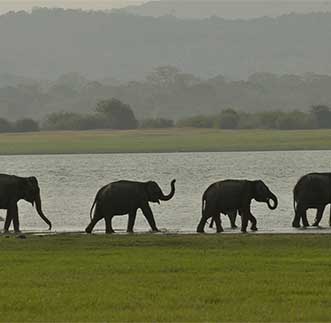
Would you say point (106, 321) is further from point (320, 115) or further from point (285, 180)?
point (320, 115)

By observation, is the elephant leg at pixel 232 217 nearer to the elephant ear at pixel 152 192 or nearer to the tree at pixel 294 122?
the elephant ear at pixel 152 192

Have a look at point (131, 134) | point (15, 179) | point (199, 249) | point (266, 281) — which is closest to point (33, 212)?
point (15, 179)

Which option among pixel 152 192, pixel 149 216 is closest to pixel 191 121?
pixel 152 192

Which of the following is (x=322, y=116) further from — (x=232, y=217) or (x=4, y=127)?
(x=232, y=217)

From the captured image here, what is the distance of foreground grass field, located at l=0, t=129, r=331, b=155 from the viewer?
113 meters

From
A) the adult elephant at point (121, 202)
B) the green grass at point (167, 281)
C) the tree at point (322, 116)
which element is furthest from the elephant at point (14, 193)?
the tree at point (322, 116)

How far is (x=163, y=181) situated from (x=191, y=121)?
7925 centimetres

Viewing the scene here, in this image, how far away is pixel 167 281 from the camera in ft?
59.0

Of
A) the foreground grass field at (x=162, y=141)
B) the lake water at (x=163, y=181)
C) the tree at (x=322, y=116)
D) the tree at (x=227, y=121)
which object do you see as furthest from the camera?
the tree at (x=227, y=121)

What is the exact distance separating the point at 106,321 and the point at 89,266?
558 cm

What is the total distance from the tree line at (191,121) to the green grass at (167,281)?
362 ft

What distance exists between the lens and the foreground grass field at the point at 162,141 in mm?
113438

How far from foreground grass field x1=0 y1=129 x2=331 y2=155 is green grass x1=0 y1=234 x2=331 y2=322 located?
86369 mm

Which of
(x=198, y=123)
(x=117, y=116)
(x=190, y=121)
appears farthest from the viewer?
(x=190, y=121)
